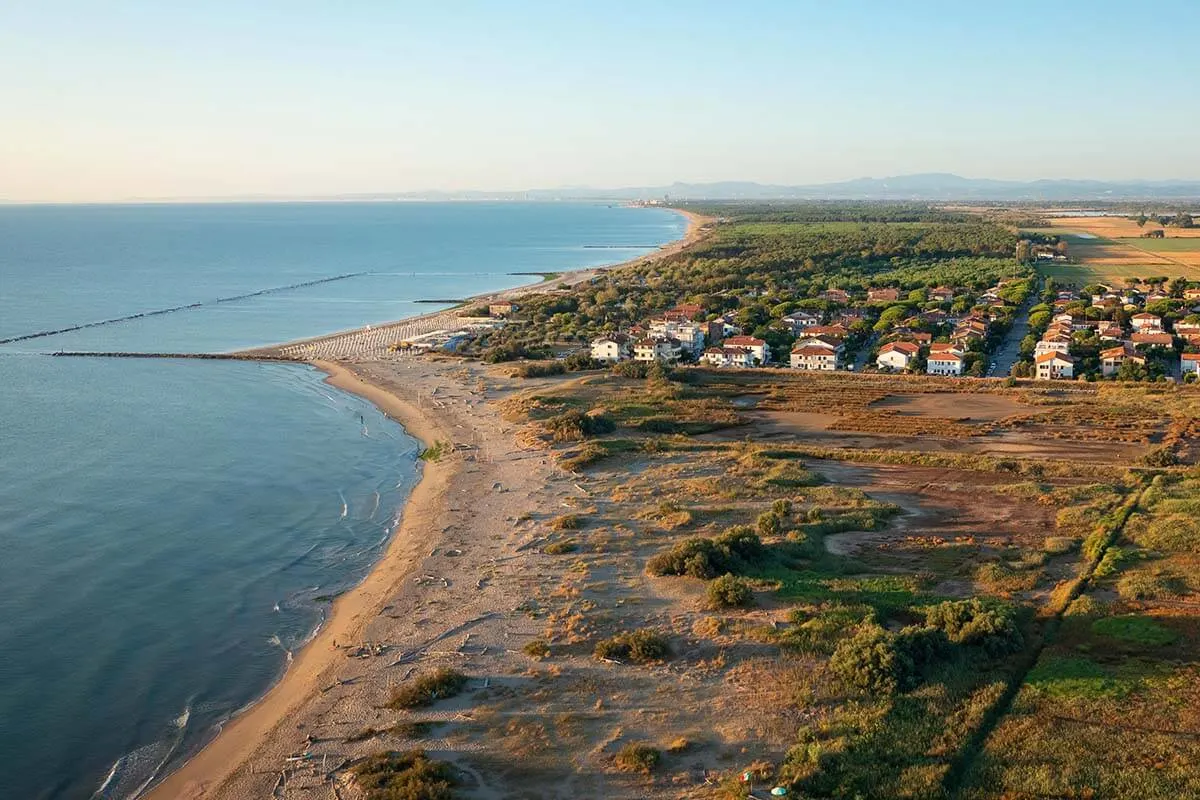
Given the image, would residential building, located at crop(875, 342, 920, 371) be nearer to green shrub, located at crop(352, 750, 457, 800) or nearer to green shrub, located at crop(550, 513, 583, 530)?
green shrub, located at crop(550, 513, 583, 530)

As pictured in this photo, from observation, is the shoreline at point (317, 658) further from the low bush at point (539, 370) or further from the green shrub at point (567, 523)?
the low bush at point (539, 370)

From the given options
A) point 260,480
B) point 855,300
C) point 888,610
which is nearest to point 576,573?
point 888,610

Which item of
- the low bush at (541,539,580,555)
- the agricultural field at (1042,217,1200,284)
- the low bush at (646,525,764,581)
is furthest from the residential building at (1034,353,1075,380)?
the agricultural field at (1042,217,1200,284)

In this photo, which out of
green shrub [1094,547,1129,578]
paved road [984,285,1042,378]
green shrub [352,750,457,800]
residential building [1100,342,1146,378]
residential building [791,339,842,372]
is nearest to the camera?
green shrub [352,750,457,800]

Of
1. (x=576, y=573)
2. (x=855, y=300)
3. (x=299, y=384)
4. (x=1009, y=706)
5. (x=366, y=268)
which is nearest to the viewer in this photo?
(x=1009, y=706)

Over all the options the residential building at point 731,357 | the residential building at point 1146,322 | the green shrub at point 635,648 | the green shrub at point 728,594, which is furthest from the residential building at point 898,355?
the green shrub at point 635,648

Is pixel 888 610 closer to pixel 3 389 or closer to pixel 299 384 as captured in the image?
pixel 299 384
